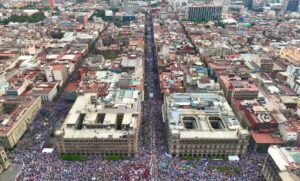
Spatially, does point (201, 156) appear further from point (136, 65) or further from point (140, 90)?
point (136, 65)

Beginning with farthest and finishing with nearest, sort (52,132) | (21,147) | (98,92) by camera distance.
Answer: (98,92) < (52,132) < (21,147)

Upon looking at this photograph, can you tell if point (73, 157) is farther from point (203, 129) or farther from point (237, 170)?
point (237, 170)

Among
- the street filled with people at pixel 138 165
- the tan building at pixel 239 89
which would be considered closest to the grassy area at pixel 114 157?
the street filled with people at pixel 138 165

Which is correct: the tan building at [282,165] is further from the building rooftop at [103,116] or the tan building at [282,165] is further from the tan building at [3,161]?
the tan building at [3,161]

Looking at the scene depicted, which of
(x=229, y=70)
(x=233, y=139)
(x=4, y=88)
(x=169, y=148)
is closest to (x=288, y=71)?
(x=229, y=70)

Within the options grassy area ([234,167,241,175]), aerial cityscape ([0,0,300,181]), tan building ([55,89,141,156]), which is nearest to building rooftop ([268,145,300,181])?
aerial cityscape ([0,0,300,181])

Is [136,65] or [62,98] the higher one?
[136,65]

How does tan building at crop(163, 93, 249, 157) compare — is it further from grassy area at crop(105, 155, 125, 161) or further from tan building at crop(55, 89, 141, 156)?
grassy area at crop(105, 155, 125, 161)
